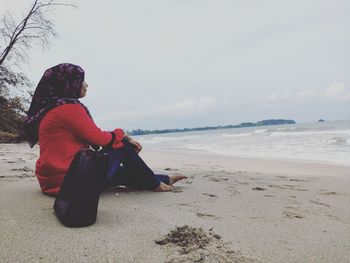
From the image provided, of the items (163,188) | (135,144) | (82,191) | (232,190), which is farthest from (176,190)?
(82,191)

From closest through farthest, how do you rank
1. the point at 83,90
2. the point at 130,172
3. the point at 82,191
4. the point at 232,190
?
the point at 82,191 < the point at 83,90 < the point at 130,172 < the point at 232,190

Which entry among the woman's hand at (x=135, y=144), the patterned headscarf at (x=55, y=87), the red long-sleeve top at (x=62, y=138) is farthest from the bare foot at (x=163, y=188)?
the patterned headscarf at (x=55, y=87)

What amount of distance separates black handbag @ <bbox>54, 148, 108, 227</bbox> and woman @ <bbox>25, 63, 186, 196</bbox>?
487 mm

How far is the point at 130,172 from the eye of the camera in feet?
10.6

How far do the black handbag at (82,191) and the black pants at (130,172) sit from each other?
0.91 meters

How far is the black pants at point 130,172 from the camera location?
10.1ft

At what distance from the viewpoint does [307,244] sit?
1988mm

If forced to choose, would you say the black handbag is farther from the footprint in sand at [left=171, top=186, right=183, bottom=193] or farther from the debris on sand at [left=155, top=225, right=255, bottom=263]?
the footprint in sand at [left=171, top=186, right=183, bottom=193]

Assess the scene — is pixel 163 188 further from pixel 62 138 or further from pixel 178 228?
pixel 178 228

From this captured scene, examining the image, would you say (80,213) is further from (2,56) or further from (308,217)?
(2,56)

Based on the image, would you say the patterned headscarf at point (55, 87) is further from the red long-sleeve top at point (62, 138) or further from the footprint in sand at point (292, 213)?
the footprint in sand at point (292, 213)

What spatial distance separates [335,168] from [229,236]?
5797mm

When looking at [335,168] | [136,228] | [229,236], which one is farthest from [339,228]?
[335,168]

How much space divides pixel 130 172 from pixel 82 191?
120 cm
